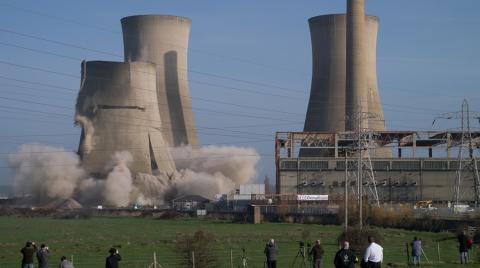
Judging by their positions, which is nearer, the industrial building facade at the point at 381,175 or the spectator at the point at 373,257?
the spectator at the point at 373,257

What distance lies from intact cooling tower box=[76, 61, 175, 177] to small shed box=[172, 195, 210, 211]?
3.89 m

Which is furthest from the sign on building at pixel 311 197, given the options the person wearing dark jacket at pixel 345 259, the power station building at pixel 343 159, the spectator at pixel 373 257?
the person wearing dark jacket at pixel 345 259

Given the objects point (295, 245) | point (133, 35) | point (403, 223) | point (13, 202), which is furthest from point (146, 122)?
→ point (295, 245)

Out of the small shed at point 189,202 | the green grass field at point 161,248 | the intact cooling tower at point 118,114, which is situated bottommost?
the green grass field at point 161,248

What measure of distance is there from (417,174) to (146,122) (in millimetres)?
20019

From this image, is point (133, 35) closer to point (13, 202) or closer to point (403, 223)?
point (13, 202)

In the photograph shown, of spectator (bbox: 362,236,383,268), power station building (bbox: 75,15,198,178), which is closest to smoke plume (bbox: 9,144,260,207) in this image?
power station building (bbox: 75,15,198,178)

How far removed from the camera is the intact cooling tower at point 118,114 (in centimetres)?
5922

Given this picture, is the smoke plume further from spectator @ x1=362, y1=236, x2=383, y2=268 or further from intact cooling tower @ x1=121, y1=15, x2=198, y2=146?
spectator @ x1=362, y1=236, x2=383, y2=268

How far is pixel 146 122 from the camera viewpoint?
201 feet

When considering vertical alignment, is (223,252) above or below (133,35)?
below

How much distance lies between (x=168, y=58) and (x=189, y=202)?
1109 centimetres

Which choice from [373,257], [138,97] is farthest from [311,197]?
[373,257]

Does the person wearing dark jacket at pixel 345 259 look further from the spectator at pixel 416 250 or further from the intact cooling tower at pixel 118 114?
the intact cooling tower at pixel 118 114
